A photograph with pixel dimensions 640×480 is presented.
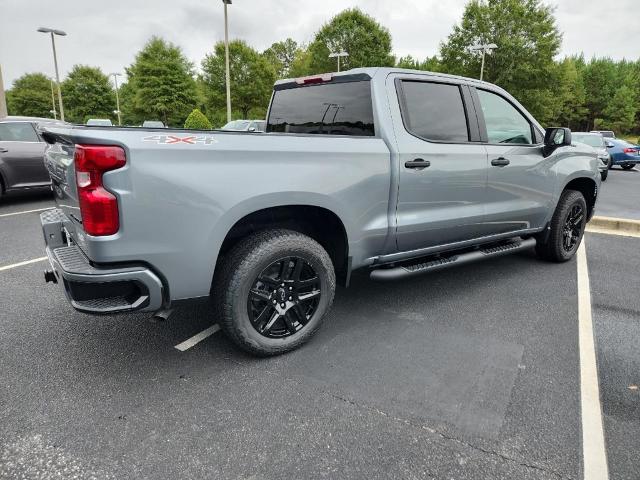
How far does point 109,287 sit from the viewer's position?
226cm

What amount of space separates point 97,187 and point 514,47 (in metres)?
38.8

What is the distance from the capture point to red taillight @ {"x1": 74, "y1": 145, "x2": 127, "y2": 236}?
7.02 feet

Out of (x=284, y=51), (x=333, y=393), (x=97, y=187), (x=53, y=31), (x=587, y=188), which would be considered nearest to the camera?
(x=97, y=187)

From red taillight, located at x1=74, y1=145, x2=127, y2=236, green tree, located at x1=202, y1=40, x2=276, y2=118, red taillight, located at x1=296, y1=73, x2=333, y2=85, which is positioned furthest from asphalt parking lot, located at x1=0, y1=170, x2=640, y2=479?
green tree, located at x1=202, y1=40, x2=276, y2=118

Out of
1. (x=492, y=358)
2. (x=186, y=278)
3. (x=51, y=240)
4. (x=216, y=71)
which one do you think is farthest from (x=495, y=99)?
(x=216, y=71)

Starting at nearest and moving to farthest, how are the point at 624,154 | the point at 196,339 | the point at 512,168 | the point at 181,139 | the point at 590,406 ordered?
1. the point at 181,139
2. the point at 590,406
3. the point at 196,339
4. the point at 512,168
5. the point at 624,154

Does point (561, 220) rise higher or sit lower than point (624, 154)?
lower

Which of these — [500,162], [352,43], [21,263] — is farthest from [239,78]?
[500,162]

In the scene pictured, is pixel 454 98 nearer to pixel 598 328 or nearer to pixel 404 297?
pixel 404 297

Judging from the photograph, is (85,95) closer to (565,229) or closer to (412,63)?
(412,63)

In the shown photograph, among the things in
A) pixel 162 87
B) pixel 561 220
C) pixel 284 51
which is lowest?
pixel 561 220

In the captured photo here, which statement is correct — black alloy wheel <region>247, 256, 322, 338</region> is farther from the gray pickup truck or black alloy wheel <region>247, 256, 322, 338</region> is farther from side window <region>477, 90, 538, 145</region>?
side window <region>477, 90, 538, 145</region>

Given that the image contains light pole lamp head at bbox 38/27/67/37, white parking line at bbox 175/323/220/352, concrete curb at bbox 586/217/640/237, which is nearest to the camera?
white parking line at bbox 175/323/220/352

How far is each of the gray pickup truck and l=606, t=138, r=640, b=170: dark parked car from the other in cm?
1713
